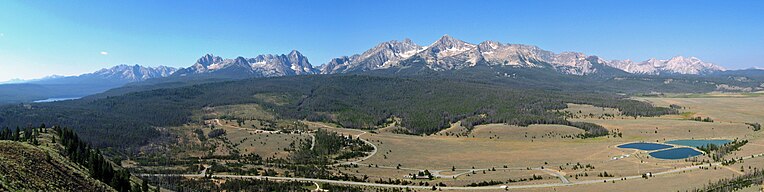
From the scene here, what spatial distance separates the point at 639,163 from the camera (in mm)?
135250

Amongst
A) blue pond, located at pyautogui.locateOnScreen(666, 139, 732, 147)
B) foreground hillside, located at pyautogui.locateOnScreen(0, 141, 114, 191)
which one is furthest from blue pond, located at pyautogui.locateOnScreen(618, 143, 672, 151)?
foreground hillside, located at pyautogui.locateOnScreen(0, 141, 114, 191)

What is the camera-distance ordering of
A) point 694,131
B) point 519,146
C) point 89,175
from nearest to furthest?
point 89,175, point 519,146, point 694,131

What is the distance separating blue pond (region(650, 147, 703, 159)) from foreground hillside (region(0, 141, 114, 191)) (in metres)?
145

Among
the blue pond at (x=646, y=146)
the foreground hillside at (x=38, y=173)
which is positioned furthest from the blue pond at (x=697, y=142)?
the foreground hillside at (x=38, y=173)

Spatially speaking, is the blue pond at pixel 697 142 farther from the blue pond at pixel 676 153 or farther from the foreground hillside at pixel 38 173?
the foreground hillside at pixel 38 173

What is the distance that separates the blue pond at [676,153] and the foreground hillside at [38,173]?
145 m

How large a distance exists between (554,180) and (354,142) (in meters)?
89.6

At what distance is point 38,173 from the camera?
55031 mm

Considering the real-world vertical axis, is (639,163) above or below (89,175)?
below

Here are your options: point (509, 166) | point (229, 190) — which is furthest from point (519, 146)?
point (229, 190)

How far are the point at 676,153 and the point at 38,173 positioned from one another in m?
161

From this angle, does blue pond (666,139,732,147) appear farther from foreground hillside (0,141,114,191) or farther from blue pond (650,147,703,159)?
foreground hillside (0,141,114,191)

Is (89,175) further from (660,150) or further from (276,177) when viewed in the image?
(660,150)

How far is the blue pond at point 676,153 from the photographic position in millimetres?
147637
